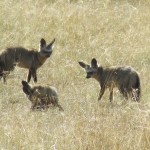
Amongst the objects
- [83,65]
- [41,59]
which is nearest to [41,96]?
[83,65]

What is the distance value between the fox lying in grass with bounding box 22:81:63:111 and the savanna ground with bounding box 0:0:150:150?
0.50 feet

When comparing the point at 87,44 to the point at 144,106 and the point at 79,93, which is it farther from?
the point at 144,106

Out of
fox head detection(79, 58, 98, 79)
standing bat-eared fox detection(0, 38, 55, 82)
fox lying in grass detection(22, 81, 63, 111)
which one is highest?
standing bat-eared fox detection(0, 38, 55, 82)

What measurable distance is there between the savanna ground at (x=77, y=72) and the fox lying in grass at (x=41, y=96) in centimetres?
15

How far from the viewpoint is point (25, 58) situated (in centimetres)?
1030

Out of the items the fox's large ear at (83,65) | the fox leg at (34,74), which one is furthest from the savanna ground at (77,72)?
the fox's large ear at (83,65)

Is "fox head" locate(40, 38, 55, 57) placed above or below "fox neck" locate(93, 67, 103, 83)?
above

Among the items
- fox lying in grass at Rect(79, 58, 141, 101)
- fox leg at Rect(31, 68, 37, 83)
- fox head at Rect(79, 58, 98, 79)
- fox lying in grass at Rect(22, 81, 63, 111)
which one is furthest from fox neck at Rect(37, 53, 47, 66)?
fox lying in grass at Rect(22, 81, 63, 111)

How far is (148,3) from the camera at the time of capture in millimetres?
14742

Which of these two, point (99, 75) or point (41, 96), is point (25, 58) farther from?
point (41, 96)

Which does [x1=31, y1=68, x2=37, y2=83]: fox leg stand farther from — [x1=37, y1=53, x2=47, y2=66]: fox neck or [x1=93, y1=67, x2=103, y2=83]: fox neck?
[x1=93, y1=67, x2=103, y2=83]: fox neck

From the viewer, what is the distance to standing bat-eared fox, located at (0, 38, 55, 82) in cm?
988

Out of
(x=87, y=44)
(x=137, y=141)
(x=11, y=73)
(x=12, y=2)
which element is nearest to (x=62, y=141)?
(x=137, y=141)

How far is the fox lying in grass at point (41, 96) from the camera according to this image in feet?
25.6
